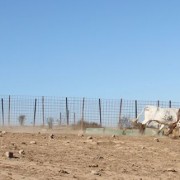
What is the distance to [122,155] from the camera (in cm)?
1451

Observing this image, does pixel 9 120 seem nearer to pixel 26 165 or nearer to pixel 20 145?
pixel 20 145

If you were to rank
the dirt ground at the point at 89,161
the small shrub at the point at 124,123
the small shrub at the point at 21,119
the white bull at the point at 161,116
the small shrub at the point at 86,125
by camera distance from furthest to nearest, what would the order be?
the small shrub at the point at 86,125
the small shrub at the point at 21,119
the small shrub at the point at 124,123
the white bull at the point at 161,116
the dirt ground at the point at 89,161

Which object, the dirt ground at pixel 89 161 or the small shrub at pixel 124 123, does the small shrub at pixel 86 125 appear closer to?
the small shrub at pixel 124 123

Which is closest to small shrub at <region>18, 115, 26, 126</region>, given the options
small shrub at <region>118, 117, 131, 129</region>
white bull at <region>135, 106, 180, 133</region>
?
small shrub at <region>118, 117, 131, 129</region>

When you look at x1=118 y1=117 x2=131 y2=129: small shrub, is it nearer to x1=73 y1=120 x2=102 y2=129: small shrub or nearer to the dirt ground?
x1=73 y1=120 x2=102 y2=129: small shrub

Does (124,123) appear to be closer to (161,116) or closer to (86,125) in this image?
(86,125)

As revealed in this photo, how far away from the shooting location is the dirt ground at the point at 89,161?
10.3 meters

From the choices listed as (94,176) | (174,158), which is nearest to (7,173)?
(94,176)

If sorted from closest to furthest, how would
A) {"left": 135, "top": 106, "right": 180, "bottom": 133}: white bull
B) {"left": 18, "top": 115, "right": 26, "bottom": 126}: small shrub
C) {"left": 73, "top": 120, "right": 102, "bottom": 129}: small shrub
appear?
{"left": 135, "top": 106, "right": 180, "bottom": 133}: white bull, {"left": 18, "top": 115, "right": 26, "bottom": 126}: small shrub, {"left": 73, "top": 120, "right": 102, "bottom": 129}: small shrub

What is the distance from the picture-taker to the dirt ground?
1034cm

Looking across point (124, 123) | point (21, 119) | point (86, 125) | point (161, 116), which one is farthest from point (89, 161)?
point (21, 119)

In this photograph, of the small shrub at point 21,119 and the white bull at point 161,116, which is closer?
the white bull at point 161,116

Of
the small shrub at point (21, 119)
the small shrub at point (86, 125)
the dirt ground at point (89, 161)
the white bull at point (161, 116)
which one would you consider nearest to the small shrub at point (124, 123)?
the small shrub at point (86, 125)

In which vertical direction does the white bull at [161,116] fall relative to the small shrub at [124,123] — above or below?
above
